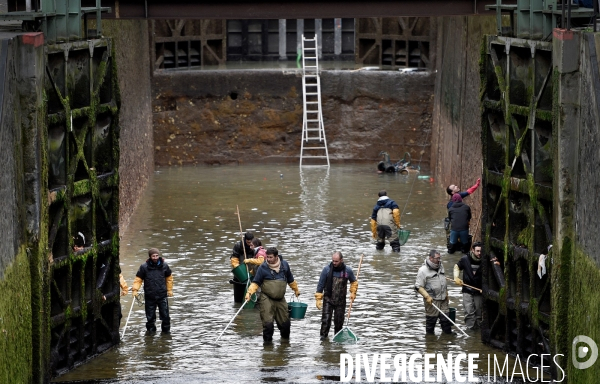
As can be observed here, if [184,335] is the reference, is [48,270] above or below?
above

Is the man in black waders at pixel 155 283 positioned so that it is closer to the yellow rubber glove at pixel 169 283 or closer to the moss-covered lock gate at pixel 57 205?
the yellow rubber glove at pixel 169 283

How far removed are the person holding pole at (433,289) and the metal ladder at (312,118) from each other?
16.0 metres

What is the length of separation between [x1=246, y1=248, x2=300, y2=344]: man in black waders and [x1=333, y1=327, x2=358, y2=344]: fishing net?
743mm

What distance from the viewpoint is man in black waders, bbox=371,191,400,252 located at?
23625 mm

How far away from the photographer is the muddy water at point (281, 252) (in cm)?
1677

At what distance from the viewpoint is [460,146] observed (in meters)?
27.5

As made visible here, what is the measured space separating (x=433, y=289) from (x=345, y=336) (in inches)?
56.2

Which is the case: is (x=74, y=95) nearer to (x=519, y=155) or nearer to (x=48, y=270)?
(x=48, y=270)

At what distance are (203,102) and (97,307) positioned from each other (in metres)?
17.7

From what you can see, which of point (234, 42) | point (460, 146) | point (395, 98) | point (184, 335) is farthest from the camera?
point (234, 42)

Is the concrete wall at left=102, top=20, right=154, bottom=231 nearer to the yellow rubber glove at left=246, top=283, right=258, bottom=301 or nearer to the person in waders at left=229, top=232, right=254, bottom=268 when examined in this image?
the person in waders at left=229, top=232, right=254, bottom=268

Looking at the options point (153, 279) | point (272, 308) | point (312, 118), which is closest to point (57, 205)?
point (153, 279)

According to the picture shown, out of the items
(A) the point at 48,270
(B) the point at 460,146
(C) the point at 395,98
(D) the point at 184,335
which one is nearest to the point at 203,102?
(C) the point at 395,98

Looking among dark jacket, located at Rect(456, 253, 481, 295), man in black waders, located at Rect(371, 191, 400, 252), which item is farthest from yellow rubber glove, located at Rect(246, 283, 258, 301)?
man in black waders, located at Rect(371, 191, 400, 252)
